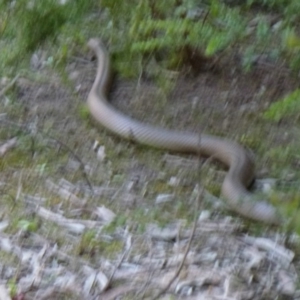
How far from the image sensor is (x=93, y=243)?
11.2ft

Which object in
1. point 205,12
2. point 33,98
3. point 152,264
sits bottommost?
point 33,98

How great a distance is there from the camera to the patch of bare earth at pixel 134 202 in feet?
10.3

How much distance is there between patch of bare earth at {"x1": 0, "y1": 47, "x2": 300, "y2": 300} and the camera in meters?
3.15

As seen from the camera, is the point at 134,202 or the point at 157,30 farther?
the point at 157,30

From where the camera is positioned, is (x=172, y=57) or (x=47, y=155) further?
(x=172, y=57)

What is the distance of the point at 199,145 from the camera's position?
11.7 feet

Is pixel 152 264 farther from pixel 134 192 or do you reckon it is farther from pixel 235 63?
pixel 235 63

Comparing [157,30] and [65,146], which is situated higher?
[157,30]

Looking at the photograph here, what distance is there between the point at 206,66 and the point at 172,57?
0.66ft

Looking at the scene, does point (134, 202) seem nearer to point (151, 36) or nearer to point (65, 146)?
point (65, 146)

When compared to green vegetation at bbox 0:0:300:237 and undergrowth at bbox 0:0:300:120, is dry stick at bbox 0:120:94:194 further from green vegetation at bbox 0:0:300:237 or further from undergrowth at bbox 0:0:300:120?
undergrowth at bbox 0:0:300:120

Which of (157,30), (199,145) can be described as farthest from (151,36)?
(199,145)

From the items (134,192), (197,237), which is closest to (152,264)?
(197,237)

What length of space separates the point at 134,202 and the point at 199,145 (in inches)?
16.1
